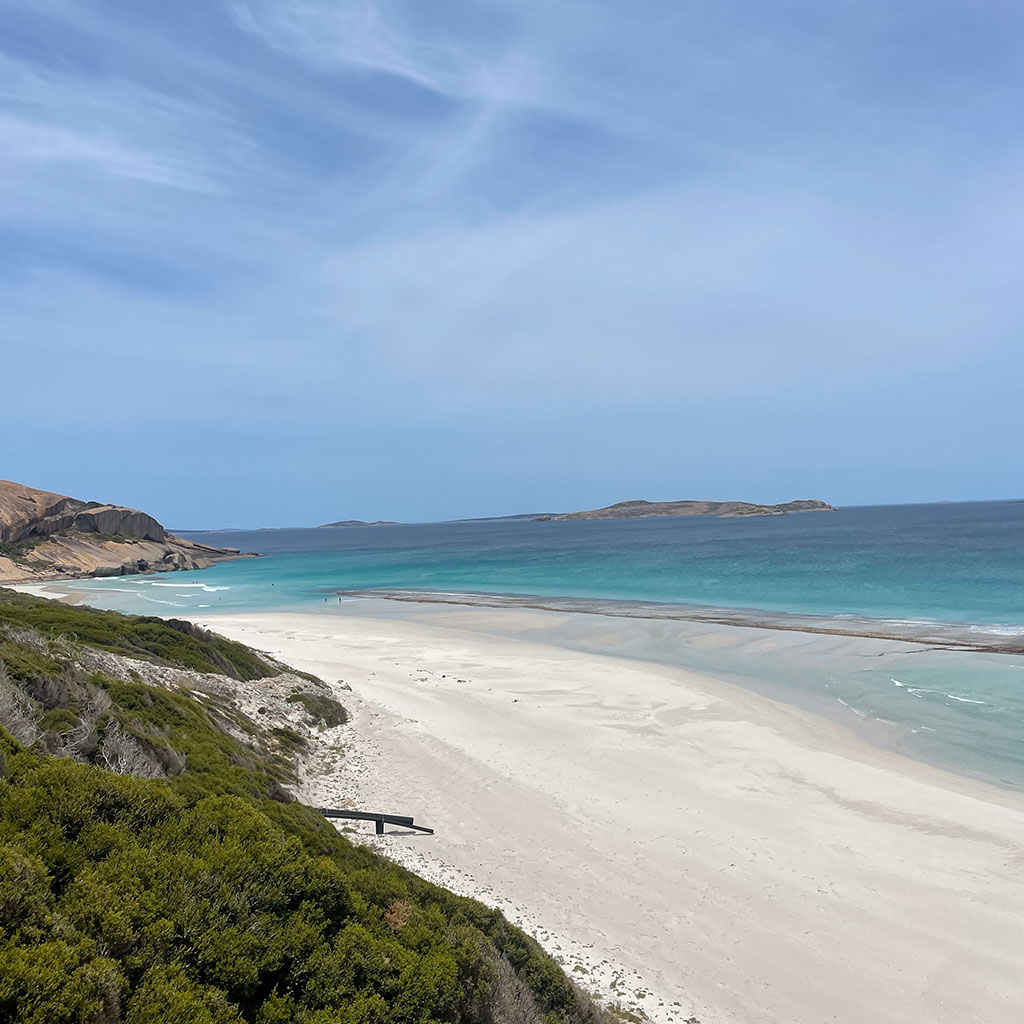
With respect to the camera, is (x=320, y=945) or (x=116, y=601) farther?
(x=116, y=601)

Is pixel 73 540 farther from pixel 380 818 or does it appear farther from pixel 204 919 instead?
pixel 204 919

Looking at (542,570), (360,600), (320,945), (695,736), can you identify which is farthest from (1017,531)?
(320,945)

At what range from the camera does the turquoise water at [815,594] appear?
20.8 metres

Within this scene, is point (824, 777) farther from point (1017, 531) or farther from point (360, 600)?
point (1017, 531)

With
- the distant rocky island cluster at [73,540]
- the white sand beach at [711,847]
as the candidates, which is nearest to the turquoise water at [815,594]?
the white sand beach at [711,847]

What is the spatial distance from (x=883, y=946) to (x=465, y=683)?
16945 millimetres

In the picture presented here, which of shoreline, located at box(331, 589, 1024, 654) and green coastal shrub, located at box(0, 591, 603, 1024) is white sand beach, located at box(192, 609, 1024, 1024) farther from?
shoreline, located at box(331, 589, 1024, 654)

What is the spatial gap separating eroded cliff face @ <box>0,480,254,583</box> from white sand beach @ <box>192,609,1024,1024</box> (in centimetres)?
7937

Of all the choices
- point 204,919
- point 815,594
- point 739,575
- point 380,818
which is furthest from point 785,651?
point 739,575

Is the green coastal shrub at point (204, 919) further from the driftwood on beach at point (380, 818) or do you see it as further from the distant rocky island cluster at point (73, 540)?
the distant rocky island cluster at point (73, 540)

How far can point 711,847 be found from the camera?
12.1m

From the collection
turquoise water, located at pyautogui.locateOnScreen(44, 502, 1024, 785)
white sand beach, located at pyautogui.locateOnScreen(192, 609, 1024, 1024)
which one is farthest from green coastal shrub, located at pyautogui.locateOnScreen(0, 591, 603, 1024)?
turquoise water, located at pyautogui.locateOnScreen(44, 502, 1024, 785)

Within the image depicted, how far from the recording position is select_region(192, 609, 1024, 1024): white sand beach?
867 cm

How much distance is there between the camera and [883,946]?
368 inches
